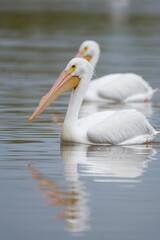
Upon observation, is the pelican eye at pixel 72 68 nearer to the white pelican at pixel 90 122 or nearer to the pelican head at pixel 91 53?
the white pelican at pixel 90 122

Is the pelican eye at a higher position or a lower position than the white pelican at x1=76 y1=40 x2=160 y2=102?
higher

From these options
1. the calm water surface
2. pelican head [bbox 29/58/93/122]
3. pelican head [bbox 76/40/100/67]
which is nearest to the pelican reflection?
the calm water surface

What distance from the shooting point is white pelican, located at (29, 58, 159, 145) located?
961 centimetres

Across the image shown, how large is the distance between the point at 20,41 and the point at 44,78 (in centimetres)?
858

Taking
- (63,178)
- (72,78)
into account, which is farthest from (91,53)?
(63,178)

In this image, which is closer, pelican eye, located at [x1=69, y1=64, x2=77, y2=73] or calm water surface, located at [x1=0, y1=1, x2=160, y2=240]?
calm water surface, located at [x1=0, y1=1, x2=160, y2=240]

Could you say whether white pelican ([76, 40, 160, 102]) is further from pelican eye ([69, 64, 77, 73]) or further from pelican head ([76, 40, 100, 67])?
pelican eye ([69, 64, 77, 73])

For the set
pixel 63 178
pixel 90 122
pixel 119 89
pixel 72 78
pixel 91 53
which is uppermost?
pixel 91 53

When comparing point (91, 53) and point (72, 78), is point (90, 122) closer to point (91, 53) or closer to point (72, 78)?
point (72, 78)

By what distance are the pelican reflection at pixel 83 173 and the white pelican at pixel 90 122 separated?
0.11 m

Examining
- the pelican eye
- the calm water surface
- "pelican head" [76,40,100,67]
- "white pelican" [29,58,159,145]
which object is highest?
"pelican head" [76,40,100,67]

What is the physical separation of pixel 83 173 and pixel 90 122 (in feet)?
5.09

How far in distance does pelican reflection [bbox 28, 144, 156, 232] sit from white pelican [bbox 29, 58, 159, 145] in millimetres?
107

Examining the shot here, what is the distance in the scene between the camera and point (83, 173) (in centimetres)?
820
